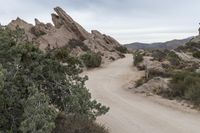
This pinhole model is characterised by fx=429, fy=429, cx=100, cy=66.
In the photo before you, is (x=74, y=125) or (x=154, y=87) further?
(x=154, y=87)

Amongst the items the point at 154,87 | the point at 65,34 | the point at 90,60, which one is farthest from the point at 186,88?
the point at 65,34

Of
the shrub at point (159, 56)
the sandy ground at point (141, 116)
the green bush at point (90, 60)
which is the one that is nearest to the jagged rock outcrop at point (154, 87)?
the sandy ground at point (141, 116)

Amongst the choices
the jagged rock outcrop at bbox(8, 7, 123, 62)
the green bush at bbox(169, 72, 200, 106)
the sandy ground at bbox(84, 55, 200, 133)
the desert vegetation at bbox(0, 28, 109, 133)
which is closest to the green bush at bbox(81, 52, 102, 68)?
the jagged rock outcrop at bbox(8, 7, 123, 62)

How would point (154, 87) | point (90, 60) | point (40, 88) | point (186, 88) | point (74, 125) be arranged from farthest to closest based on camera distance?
point (90, 60)
point (154, 87)
point (186, 88)
point (40, 88)
point (74, 125)

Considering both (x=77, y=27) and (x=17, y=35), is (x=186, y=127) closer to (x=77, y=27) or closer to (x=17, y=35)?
Answer: (x=17, y=35)

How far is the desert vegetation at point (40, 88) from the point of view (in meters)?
10.0

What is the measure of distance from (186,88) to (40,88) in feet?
34.9

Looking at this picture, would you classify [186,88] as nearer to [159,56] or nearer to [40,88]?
[40,88]

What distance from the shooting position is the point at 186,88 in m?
20.5

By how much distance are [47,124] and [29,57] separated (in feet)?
10.3

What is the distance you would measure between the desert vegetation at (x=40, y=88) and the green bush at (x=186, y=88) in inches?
291

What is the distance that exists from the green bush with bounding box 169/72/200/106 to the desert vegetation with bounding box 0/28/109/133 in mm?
7399

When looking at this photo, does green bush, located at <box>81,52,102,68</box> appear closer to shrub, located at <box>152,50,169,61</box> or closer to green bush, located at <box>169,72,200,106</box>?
shrub, located at <box>152,50,169,61</box>

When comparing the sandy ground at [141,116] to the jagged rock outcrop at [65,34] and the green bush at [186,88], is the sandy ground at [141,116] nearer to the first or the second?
the green bush at [186,88]
